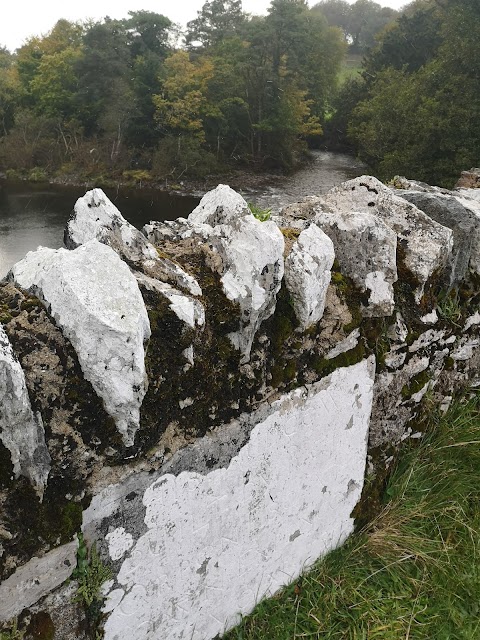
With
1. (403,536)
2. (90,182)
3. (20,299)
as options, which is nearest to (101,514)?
(20,299)

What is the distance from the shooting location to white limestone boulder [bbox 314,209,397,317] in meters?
2.22

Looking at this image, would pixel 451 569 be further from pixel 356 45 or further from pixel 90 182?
pixel 356 45

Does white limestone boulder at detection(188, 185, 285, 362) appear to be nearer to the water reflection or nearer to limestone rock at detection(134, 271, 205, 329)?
limestone rock at detection(134, 271, 205, 329)

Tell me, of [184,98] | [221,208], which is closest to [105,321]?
[221,208]

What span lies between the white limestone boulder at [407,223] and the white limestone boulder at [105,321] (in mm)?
1454

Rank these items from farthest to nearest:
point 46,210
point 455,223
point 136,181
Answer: point 136,181, point 46,210, point 455,223

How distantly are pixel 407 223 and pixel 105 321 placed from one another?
175 centimetres

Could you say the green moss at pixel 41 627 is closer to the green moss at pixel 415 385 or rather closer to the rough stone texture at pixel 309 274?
the rough stone texture at pixel 309 274

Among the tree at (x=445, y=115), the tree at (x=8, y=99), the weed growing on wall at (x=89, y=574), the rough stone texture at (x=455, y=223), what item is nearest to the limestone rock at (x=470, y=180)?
the rough stone texture at (x=455, y=223)

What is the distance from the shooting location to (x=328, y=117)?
41406 mm

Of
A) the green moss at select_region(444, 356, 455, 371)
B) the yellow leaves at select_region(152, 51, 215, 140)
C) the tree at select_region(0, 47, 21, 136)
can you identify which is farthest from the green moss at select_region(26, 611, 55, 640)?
the tree at select_region(0, 47, 21, 136)

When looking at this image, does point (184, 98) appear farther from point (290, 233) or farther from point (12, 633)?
point (12, 633)

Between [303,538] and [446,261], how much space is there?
1.59 m

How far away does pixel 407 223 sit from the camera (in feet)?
8.35
